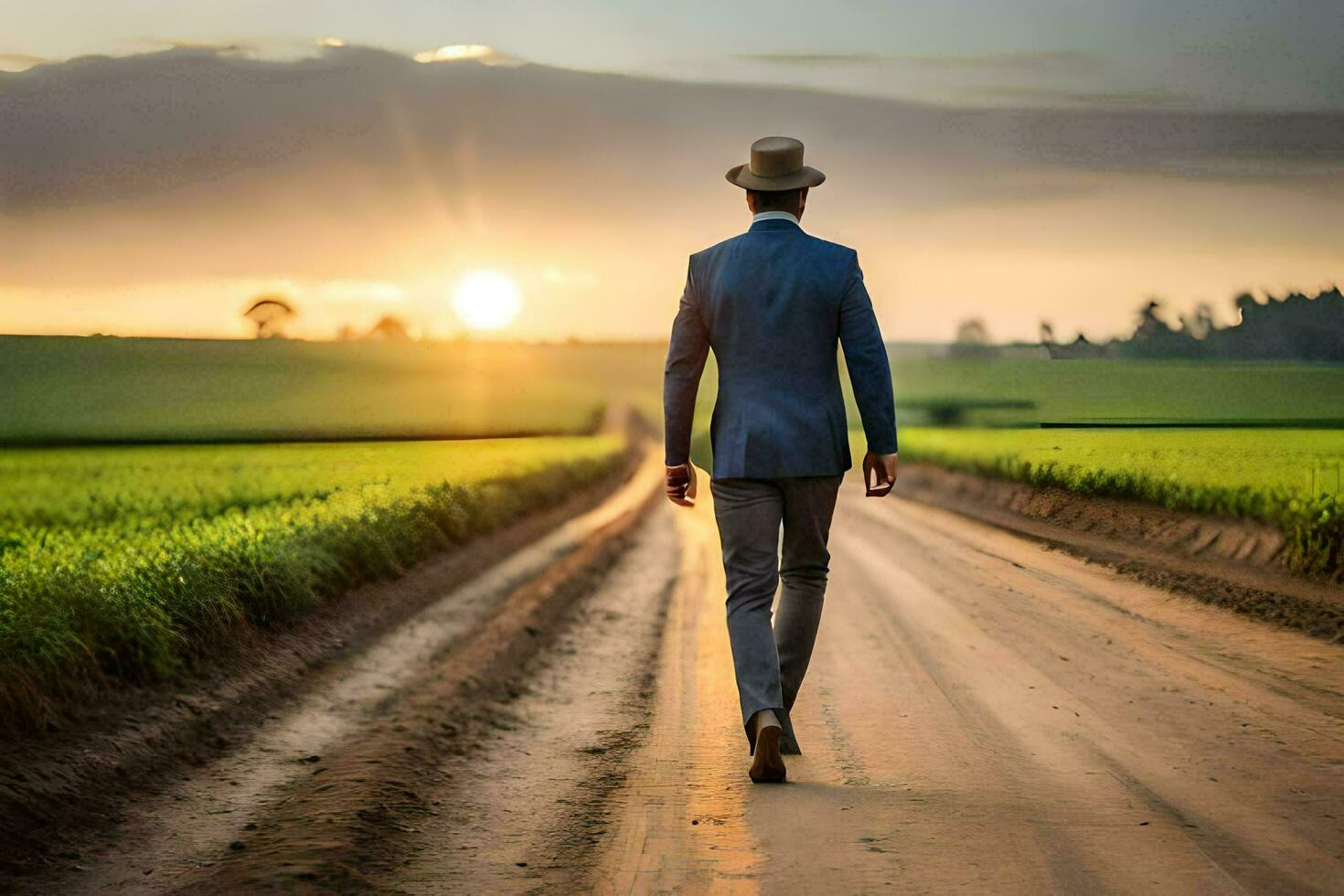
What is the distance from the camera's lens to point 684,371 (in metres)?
5.24

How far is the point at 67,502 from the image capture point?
14797 mm

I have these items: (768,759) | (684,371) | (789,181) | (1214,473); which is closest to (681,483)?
(684,371)

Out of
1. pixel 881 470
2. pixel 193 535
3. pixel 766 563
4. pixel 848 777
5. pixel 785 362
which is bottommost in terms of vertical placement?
pixel 848 777

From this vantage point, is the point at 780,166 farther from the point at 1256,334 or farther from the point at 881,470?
the point at 1256,334

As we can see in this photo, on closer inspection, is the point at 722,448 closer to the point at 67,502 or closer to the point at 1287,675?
the point at 1287,675

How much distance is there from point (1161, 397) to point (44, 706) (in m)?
10.1

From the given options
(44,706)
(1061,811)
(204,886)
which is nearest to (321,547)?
(44,706)

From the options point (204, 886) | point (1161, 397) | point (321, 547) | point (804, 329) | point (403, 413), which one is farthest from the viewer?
point (403, 413)

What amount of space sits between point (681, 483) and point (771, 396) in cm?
48

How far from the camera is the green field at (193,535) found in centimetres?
694

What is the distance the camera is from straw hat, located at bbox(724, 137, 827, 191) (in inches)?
207

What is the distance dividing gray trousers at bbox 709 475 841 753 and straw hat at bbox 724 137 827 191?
3.79 ft

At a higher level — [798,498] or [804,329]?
[804,329]

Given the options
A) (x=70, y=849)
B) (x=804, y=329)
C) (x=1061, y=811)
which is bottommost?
(x=70, y=849)
